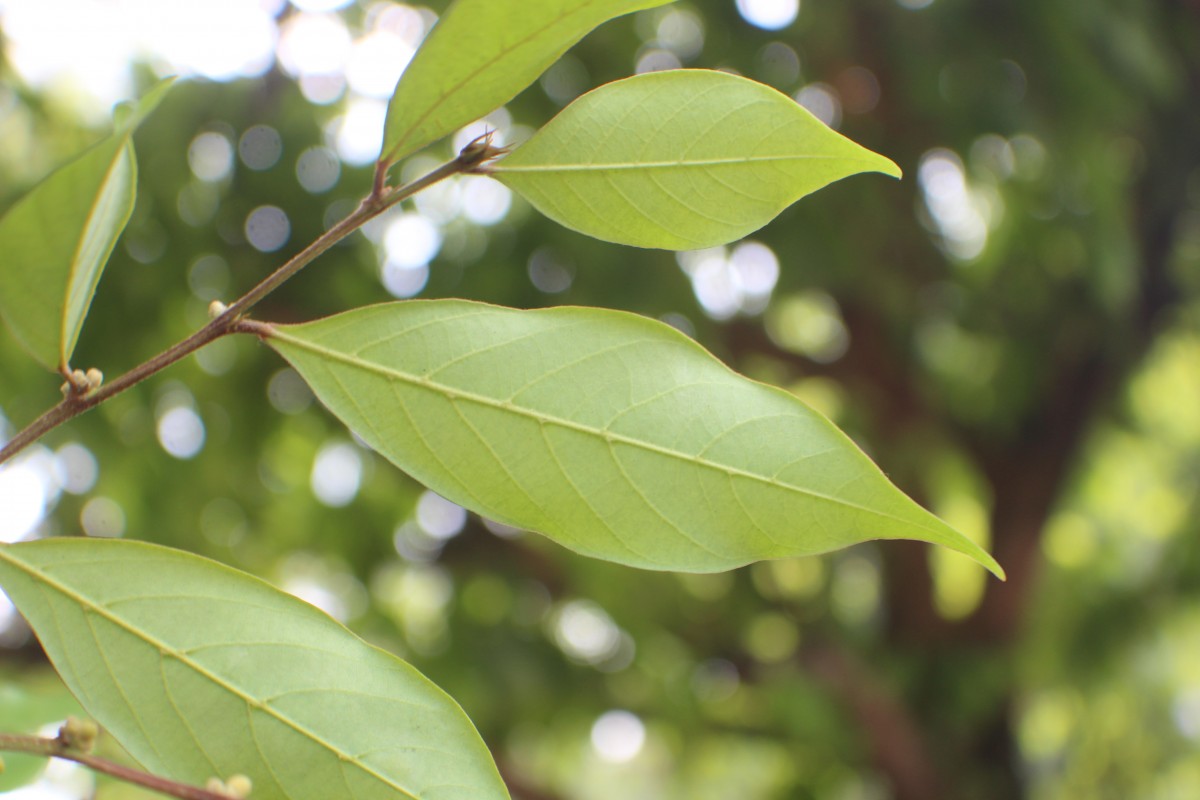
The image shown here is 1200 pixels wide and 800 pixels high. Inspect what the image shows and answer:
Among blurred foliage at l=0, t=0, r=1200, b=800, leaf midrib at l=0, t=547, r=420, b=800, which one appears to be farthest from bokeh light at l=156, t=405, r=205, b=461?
leaf midrib at l=0, t=547, r=420, b=800

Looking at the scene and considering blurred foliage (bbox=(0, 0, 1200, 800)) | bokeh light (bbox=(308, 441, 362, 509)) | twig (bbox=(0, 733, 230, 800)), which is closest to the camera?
twig (bbox=(0, 733, 230, 800))

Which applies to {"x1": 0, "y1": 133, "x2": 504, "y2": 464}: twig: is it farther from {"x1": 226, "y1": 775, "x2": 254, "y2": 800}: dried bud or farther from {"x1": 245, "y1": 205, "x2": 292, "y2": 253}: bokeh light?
{"x1": 245, "y1": 205, "x2": 292, "y2": 253}: bokeh light

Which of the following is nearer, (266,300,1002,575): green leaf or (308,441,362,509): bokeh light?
(266,300,1002,575): green leaf

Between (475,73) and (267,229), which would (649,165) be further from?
(267,229)

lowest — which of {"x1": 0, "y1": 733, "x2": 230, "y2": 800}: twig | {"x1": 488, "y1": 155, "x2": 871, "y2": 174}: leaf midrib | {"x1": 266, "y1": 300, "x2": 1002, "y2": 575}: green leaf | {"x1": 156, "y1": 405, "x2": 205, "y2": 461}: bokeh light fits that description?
{"x1": 0, "y1": 733, "x2": 230, "y2": 800}: twig

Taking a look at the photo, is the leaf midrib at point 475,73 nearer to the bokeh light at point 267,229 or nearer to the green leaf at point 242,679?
the green leaf at point 242,679

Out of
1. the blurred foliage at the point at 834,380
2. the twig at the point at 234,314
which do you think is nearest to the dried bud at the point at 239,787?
the twig at the point at 234,314

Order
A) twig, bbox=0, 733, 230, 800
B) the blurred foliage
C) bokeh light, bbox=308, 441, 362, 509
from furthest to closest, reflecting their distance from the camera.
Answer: bokeh light, bbox=308, 441, 362, 509
the blurred foliage
twig, bbox=0, 733, 230, 800

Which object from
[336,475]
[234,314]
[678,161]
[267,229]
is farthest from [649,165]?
[336,475]

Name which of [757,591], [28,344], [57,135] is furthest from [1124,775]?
[28,344]
